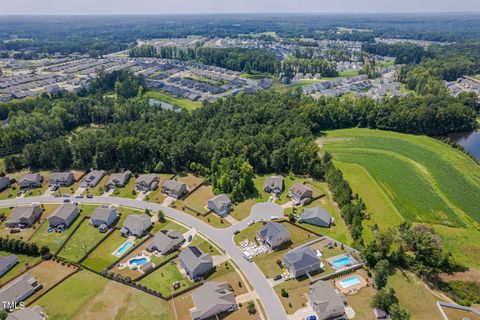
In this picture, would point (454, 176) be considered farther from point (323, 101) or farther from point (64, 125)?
point (64, 125)

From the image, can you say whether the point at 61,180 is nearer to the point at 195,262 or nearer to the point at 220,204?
the point at 220,204

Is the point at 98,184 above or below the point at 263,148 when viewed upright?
below

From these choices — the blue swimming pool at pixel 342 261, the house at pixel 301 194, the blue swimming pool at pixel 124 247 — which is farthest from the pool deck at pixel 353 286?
the blue swimming pool at pixel 124 247

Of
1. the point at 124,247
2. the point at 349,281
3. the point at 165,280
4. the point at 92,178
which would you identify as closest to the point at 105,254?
the point at 124,247

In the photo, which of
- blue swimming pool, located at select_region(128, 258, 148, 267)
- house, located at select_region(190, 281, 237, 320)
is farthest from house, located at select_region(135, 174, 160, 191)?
house, located at select_region(190, 281, 237, 320)

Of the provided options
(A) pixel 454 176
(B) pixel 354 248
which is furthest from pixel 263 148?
(A) pixel 454 176

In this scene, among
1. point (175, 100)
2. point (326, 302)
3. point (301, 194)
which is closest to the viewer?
point (326, 302)

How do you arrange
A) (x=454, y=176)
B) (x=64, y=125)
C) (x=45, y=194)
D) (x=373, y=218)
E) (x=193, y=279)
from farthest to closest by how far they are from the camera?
(x=64, y=125)
(x=454, y=176)
(x=45, y=194)
(x=373, y=218)
(x=193, y=279)
